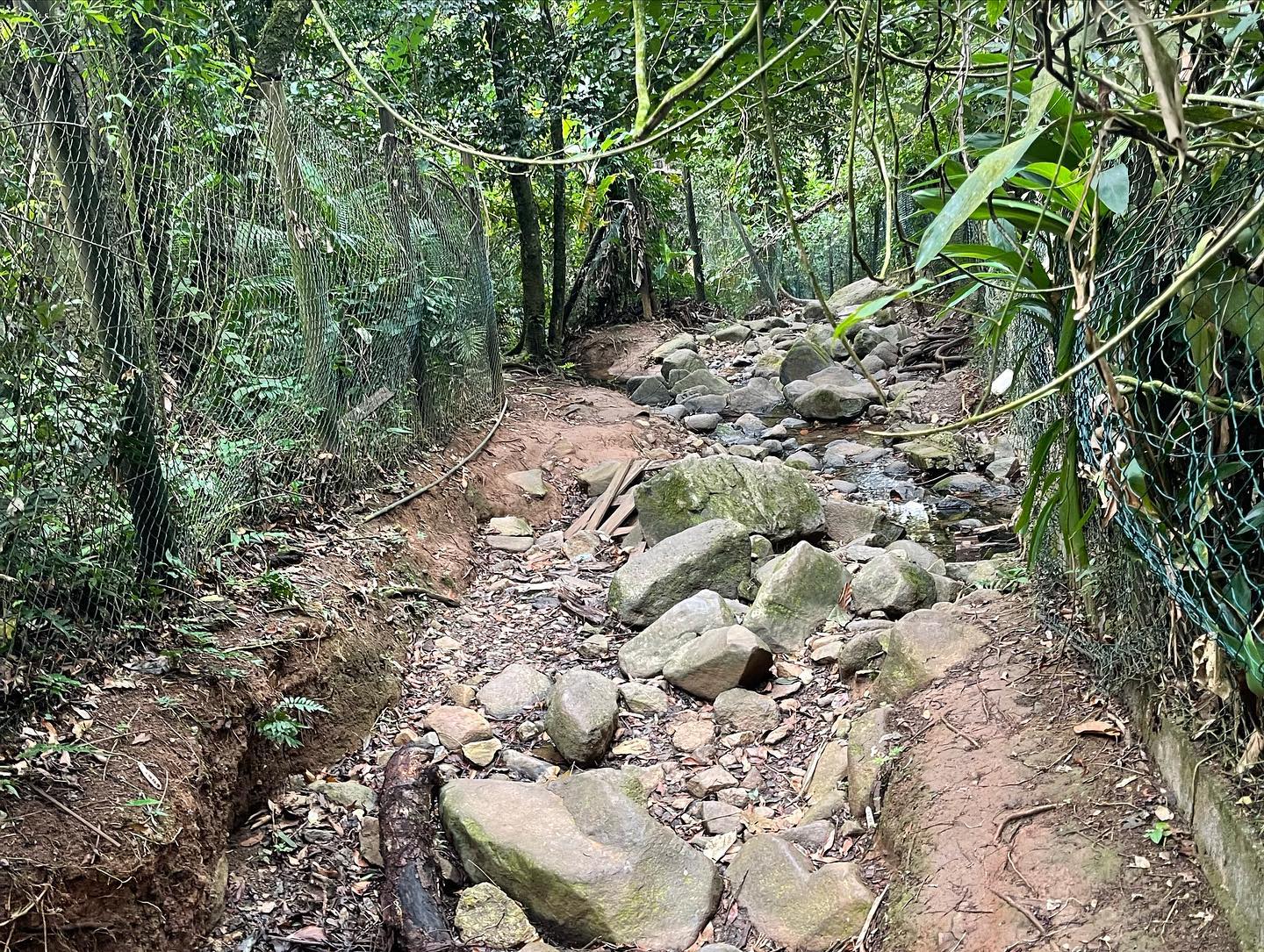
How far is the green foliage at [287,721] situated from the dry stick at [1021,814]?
2221mm

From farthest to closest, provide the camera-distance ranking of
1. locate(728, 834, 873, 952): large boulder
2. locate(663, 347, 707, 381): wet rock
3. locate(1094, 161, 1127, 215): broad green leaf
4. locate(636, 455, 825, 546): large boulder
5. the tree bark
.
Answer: locate(663, 347, 707, 381): wet rock
the tree bark
locate(636, 455, 825, 546): large boulder
locate(728, 834, 873, 952): large boulder
locate(1094, 161, 1127, 215): broad green leaf

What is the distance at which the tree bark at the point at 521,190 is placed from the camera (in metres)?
8.10

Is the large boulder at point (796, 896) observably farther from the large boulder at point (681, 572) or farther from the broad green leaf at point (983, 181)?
the broad green leaf at point (983, 181)

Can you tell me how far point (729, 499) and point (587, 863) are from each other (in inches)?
115

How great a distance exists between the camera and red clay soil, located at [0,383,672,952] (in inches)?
82.6

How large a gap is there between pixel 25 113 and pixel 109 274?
0.51 m

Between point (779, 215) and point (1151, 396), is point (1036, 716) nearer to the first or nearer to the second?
point (1151, 396)

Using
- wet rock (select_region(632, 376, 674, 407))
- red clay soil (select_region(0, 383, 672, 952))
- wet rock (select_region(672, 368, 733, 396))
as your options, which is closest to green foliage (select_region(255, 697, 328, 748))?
red clay soil (select_region(0, 383, 672, 952))

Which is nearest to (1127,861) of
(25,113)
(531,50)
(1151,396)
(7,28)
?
(1151,396)

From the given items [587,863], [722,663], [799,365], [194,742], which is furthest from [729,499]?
[799,365]

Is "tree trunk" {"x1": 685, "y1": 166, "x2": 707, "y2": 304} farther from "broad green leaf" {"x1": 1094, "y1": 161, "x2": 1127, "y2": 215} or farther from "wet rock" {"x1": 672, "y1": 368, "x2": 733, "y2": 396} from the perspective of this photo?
"broad green leaf" {"x1": 1094, "y1": 161, "x2": 1127, "y2": 215}

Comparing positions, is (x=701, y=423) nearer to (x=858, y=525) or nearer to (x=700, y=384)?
(x=700, y=384)

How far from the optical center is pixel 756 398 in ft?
32.6

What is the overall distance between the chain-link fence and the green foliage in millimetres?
543
